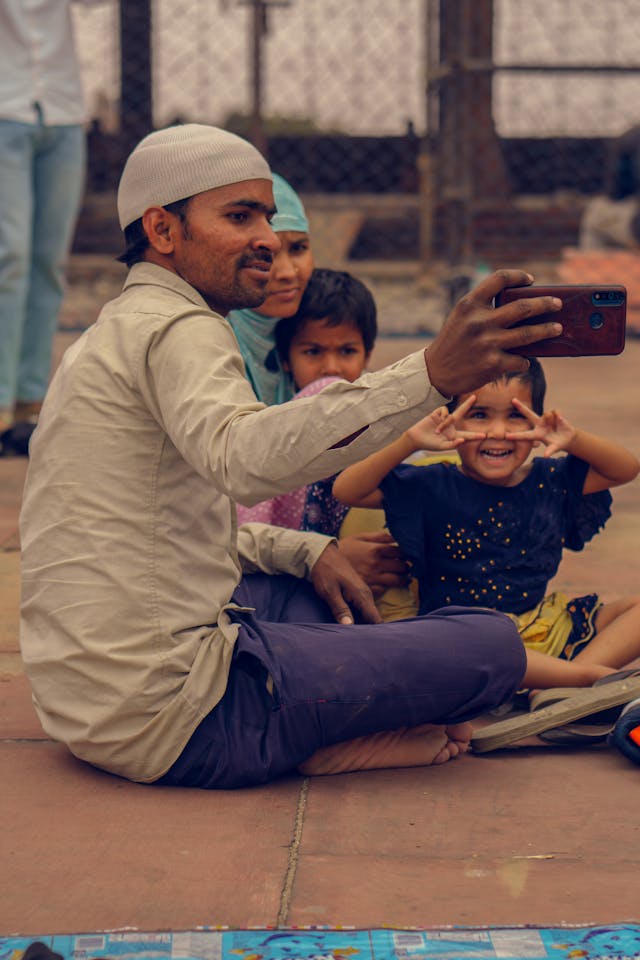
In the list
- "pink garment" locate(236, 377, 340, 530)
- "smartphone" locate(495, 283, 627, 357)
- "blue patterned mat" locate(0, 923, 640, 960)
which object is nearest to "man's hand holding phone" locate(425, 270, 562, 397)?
"smartphone" locate(495, 283, 627, 357)

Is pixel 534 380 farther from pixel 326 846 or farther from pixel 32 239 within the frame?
pixel 32 239

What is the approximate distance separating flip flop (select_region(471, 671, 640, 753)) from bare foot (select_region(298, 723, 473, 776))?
0.06 meters

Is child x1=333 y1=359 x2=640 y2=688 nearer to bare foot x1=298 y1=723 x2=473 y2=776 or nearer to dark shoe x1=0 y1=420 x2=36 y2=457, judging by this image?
bare foot x1=298 y1=723 x2=473 y2=776

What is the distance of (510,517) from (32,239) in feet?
9.88

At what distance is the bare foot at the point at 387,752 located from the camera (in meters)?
2.58

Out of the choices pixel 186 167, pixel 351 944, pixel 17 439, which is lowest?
pixel 17 439

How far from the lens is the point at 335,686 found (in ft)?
8.12

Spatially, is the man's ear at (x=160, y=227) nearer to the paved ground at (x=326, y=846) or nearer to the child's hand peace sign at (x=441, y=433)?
the child's hand peace sign at (x=441, y=433)

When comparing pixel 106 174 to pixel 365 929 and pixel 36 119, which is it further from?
pixel 365 929

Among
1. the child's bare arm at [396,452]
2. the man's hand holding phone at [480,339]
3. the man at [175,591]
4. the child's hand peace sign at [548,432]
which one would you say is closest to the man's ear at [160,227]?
the man at [175,591]

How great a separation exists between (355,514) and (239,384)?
4.19ft

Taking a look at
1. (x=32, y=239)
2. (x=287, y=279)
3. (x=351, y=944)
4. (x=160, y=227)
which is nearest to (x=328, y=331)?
(x=287, y=279)

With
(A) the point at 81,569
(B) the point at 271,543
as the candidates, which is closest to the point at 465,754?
(B) the point at 271,543

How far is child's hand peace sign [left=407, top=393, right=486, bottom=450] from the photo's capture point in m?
2.66
